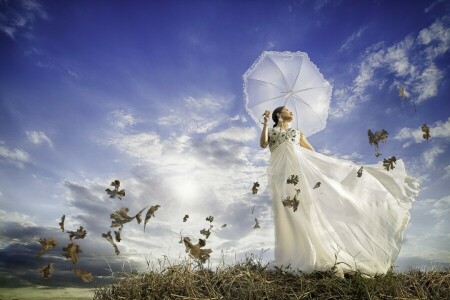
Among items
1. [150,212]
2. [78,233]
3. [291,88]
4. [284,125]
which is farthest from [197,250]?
[291,88]

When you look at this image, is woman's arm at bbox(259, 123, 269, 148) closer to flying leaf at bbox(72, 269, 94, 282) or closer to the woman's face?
the woman's face

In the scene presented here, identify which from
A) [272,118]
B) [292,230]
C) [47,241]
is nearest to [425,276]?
[292,230]

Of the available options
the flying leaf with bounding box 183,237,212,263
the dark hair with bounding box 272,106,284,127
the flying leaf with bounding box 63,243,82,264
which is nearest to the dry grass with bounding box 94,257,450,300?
the flying leaf with bounding box 183,237,212,263

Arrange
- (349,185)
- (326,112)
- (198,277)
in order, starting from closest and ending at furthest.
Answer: (198,277) < (349,185) < (326,112)

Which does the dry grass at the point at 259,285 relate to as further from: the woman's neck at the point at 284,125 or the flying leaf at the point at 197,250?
the woman's neck at the point at 284,125

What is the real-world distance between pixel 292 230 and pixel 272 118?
8.49 feet

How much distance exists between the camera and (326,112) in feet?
28.8

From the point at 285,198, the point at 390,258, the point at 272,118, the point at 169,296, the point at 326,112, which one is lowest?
the point at 169,296

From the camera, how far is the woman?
244 inches

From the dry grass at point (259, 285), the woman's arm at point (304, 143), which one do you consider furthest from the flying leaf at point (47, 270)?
the woman's arm at point (304, 143)

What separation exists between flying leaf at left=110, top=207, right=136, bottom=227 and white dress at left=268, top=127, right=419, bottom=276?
292 centimetres

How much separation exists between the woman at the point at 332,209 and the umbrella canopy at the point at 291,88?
128 centimetres

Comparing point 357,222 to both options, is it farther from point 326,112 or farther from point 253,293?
point 326,112

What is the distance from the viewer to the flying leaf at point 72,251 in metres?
5.43
